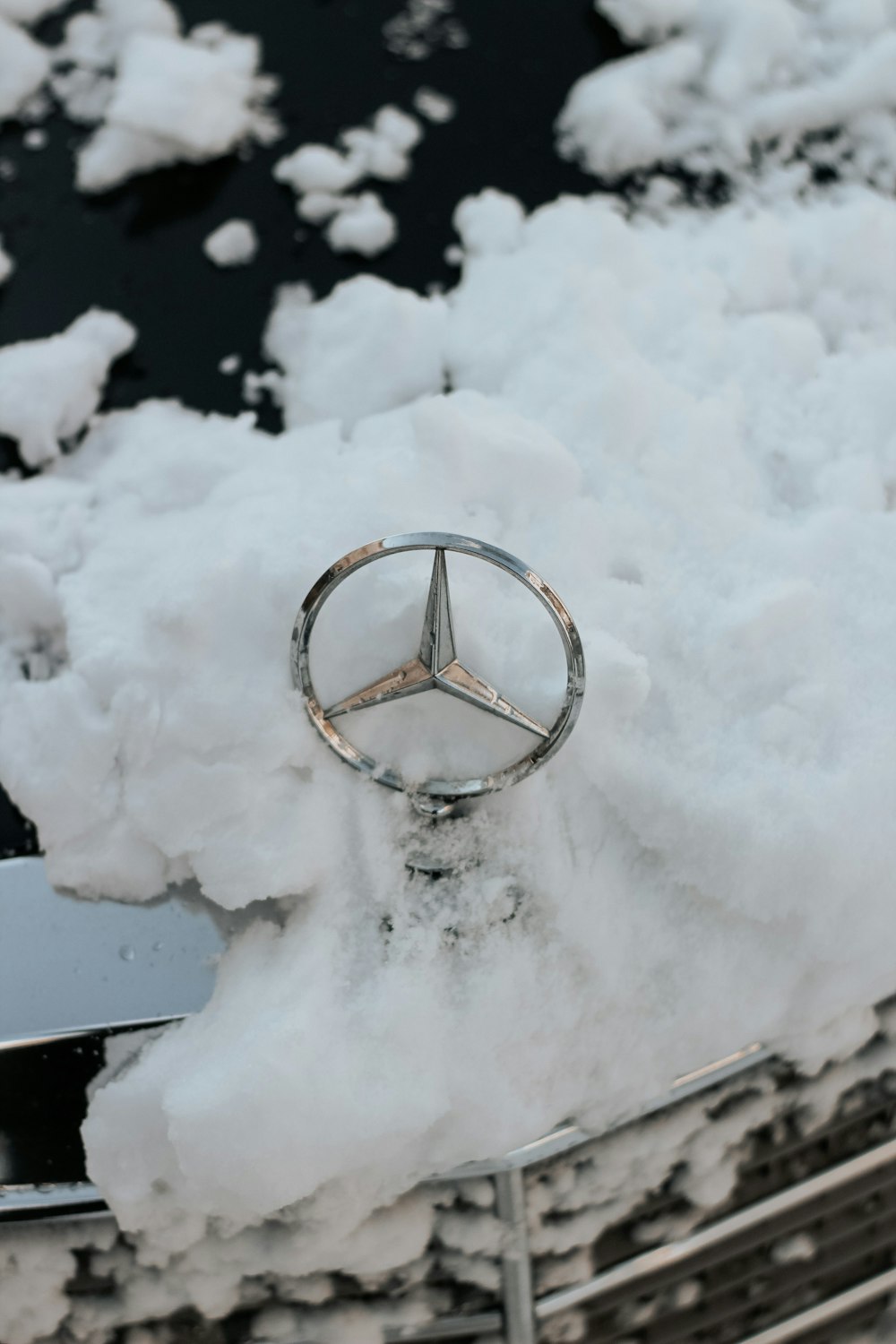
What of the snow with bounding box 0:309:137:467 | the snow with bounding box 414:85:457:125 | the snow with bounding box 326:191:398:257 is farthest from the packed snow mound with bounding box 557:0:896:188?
the snow with bounding box 0:309:137:467

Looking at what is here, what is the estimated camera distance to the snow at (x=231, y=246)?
1.17 m

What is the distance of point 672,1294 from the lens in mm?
1050

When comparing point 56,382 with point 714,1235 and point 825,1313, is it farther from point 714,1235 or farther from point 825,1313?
point 825,1313

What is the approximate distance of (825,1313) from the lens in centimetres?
113

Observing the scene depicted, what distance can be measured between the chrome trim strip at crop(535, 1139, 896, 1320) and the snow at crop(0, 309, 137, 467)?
95cm

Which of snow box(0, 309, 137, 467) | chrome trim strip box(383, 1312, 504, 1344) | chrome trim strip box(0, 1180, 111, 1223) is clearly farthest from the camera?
snow box(0, 309, 137, 467)

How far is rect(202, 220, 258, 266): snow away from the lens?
1172 mm

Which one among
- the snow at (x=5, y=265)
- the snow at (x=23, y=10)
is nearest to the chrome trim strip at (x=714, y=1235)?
the snow at (x=5, y=265)

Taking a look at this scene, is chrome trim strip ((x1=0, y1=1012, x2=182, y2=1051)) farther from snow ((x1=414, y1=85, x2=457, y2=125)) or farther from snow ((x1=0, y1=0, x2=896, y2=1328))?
snow ((x1=414, y1=85, x2=457, y2=125))

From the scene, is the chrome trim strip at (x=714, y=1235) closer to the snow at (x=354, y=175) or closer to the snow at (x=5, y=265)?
the snow at (x=354, y=175)

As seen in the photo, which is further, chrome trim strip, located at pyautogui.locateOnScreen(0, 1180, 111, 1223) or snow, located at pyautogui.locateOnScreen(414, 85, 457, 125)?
snow, located at pyautogui.locateOnScreen(414, 85, 457, 125)

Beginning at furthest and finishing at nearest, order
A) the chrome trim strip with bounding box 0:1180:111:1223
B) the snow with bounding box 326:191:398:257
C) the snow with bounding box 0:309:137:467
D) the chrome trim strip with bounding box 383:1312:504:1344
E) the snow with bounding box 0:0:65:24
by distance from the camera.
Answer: the snow with bounding box 0:0:65:24
the snow with bounding box 326:191:398:257
the snow with bounding box 0:309:137:467
the chrome trim strip with bounding box 383:1312:504:1344
the chrome trim strip with bounding box 0:1180:111:1223

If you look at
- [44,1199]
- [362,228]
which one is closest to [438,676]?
[44,1199]

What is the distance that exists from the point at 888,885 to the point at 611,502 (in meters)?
0.40
